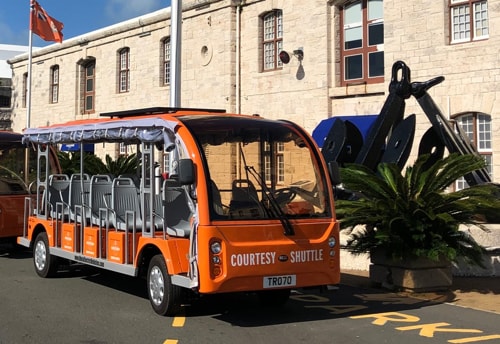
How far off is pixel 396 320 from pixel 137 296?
3.73 metres

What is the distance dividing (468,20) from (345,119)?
4463 mm

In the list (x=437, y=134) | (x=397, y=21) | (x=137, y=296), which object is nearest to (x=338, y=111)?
(x=397, y=21)

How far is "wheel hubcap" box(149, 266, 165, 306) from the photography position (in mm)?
7566

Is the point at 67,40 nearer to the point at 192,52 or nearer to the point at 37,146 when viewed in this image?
the point at 192,52

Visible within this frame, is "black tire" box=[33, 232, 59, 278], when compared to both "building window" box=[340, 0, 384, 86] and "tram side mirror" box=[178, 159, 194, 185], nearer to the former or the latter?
"tram side mirror" box=[178, 159, 194, 185]

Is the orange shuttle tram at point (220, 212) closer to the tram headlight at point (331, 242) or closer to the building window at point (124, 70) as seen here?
the tram headlight at point (331, 242)

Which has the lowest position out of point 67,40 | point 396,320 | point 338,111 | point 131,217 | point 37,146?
point 396,320

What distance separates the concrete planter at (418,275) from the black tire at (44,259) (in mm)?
5608

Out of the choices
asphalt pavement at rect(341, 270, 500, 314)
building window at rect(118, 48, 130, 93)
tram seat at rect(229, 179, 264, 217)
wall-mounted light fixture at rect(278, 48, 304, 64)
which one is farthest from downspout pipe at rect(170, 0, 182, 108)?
building window at rect(118, 48, 130, 93)

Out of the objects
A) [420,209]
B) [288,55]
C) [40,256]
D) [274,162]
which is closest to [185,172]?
[274,162]

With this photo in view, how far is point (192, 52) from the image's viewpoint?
24453 mm

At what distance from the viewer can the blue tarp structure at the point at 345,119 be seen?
18016 mm

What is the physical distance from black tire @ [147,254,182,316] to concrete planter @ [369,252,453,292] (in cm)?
400

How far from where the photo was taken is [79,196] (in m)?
10.1
